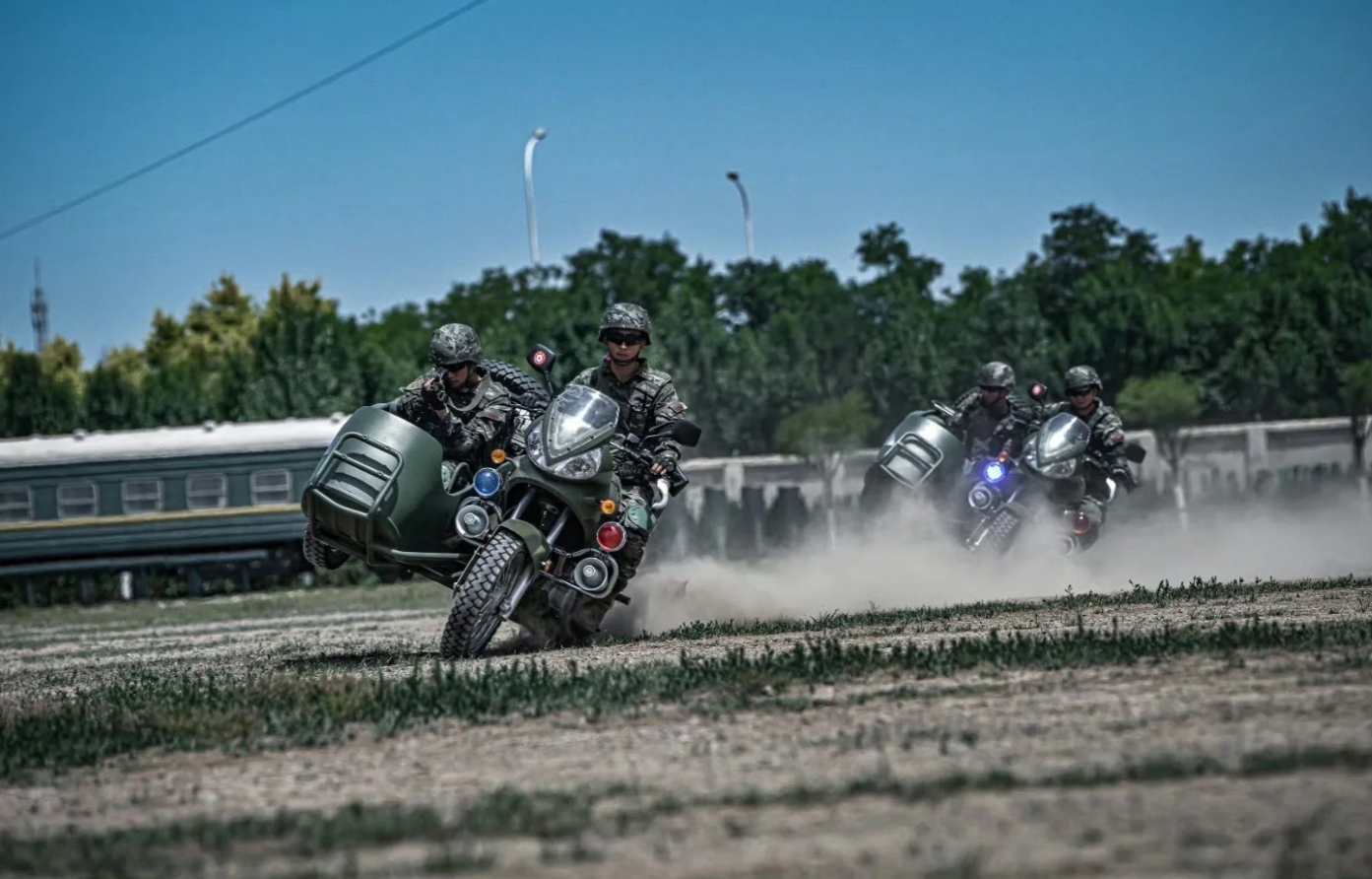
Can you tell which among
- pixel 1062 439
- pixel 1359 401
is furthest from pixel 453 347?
pixel 1359 401

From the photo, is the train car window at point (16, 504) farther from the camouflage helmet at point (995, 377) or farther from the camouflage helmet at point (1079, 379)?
the camouflage helmet at point (1079, 379)

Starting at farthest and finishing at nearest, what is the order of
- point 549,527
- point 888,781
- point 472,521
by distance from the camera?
point 549,527, point 472,521, point 888,781

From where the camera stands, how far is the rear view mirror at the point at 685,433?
13.9m

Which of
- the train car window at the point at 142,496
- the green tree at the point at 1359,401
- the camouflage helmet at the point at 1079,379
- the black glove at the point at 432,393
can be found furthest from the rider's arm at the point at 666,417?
the green tree at the point at 1359,401

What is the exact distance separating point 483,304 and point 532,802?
83.6 m

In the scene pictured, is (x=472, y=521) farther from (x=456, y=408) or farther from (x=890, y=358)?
(x=890, y=358)

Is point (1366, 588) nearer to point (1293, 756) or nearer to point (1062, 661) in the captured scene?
point (1062, 661)

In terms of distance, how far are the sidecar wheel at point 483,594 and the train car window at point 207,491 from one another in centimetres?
2976

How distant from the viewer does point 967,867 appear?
5629 millimetres

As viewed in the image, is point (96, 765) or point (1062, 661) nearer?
point (96, 765)

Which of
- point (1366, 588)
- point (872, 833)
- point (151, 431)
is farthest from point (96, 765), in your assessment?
point (151, 431)

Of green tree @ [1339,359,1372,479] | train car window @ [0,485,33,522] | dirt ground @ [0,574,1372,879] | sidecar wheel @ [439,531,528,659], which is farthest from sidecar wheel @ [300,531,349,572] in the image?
green tree @ [1339,359,1372,479]

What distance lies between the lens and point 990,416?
812 inches

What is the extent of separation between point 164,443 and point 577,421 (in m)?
30.6
